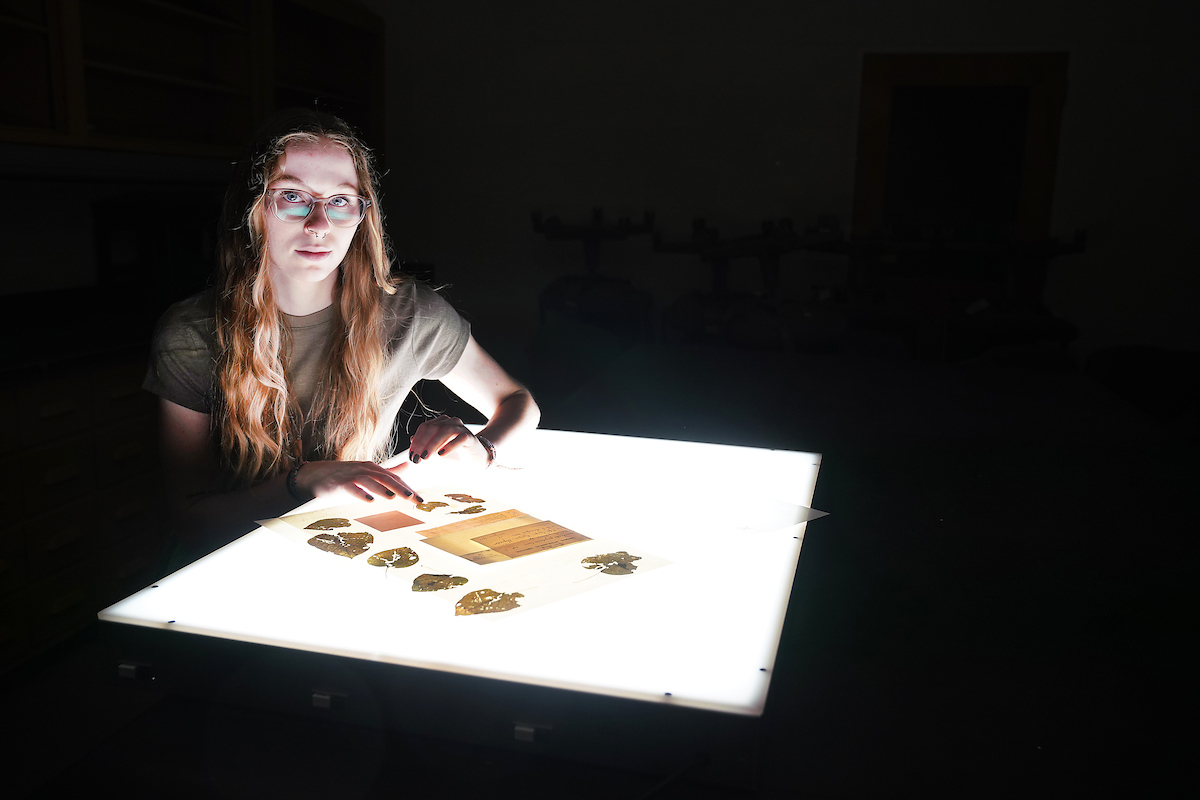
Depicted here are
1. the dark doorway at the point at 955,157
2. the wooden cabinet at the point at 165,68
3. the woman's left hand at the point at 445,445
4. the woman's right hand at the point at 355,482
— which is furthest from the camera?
the dark doorway at the point at 955,157

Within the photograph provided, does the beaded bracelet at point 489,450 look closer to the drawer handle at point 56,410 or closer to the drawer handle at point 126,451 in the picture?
the drawer handle at point 56,410

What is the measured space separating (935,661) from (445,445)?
0.72 m

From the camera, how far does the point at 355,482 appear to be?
111 cm

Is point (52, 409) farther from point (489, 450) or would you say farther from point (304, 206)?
point (489, 450)

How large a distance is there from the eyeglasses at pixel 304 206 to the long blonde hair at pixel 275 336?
35 mm

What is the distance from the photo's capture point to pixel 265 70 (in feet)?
12.3

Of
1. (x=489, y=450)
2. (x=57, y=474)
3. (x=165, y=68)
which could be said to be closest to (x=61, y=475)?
(x=57, y=474)

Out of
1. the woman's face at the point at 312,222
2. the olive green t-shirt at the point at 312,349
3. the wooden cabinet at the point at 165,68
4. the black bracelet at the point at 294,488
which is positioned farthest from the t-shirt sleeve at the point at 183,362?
the wooden cabinet at the point at 165,68

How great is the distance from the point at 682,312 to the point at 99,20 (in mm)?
2505

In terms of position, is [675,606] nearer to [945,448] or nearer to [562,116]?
[945,448]

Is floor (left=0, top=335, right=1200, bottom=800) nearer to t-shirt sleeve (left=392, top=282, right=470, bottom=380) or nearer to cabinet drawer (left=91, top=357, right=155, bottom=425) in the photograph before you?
t-shirt sleeve (left=392, top=282, right=470, bottom=380)

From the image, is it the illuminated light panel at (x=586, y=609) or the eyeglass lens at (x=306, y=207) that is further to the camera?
the eyeglass lens at (x=306, y=207)

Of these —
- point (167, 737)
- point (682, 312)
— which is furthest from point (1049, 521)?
point (682, 312)

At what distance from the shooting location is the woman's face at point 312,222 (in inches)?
51.6
